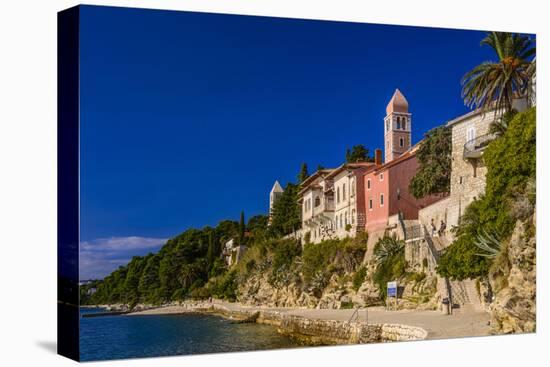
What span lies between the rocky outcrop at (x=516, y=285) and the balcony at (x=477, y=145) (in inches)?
69.5

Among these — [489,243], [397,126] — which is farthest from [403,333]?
[397,126]

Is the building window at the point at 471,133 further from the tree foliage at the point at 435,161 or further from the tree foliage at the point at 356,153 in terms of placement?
the tree foliage at the point at 356,153

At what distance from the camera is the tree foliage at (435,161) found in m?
16.0

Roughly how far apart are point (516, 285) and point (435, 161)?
285 cm

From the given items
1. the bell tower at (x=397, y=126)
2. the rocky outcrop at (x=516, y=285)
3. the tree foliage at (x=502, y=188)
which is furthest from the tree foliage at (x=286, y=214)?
the rocky outcrop at (x=516, y=285)

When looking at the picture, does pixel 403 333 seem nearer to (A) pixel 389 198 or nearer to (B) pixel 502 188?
(B) pixel 502 188

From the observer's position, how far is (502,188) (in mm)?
15609

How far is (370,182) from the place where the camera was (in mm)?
17734

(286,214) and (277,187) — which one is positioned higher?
(277,187)

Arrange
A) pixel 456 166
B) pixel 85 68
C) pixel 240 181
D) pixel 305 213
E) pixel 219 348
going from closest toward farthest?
pixel 85 68 → pixel 219 348 → pixel 240 181 → pixel 456 166 → pixel 305 213

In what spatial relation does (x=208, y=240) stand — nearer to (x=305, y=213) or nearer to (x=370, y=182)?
(x=305, y=213)

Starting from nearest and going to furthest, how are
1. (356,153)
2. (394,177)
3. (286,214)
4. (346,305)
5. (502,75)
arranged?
(502,75)
(356,153)
(346,305)
(286,214)
(394,177)

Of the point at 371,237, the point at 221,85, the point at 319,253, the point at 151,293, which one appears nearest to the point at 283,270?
the point at 319,253

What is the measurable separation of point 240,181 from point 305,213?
3.06 meters
